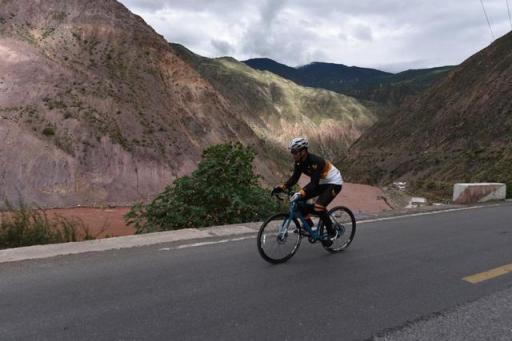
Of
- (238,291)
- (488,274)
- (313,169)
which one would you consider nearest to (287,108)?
(313,169)

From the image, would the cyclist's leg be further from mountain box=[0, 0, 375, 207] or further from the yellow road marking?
mountain box=[0, 0, 375, 207]

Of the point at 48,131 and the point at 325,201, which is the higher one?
the point at 48,131

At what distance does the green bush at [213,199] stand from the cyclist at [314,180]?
308cm

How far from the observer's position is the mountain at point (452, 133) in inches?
1788

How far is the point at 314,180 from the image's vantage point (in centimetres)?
590

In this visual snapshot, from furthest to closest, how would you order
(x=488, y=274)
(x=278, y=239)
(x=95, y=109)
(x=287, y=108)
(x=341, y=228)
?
1. (x=287, y=108)
2. (x=95, y=109)
3. (x=341, y=228)
4. (x=278, y=239)
5. (x=488, y=274)

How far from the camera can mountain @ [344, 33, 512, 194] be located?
149ft

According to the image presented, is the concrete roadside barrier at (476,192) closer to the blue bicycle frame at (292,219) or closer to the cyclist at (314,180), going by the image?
the cyclist at (314,180)

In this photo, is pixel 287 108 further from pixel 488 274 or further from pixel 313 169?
pixel 488 274

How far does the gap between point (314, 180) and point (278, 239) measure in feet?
2.88

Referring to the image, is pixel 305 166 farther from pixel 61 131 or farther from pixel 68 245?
pixel 61 131

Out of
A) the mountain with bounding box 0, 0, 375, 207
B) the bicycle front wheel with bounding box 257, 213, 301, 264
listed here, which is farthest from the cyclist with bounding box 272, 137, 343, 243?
the mountain with bounding box 0, 0, 375, 207

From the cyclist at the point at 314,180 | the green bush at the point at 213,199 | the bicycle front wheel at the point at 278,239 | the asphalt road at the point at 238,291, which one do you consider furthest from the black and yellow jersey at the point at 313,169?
the green bush at the point at 213,199

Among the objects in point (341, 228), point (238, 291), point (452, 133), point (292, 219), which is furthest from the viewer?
point (452, 133)
